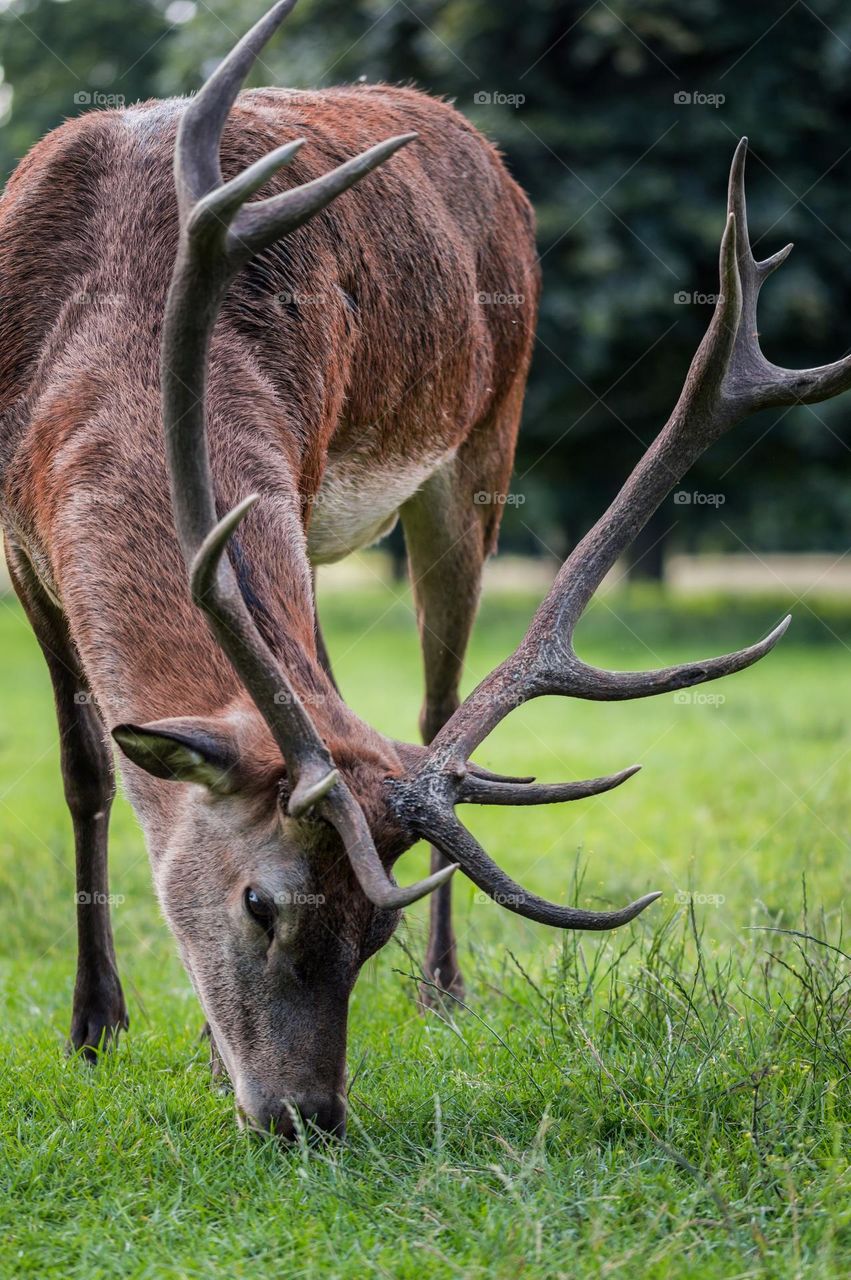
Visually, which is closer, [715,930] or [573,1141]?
[573,1141]

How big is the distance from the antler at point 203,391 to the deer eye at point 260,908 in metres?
0.24

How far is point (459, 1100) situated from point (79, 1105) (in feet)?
2.96

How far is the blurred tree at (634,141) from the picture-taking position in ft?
43.6

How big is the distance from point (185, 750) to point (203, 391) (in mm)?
758

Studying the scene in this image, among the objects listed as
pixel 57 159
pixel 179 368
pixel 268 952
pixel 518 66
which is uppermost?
pixel 518 66

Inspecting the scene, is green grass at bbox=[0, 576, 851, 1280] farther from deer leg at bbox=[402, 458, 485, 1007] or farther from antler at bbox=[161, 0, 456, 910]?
deer leg at bbox=[402, 458, 485, 1007]

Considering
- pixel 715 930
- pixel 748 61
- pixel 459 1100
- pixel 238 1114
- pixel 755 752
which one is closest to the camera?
pixel 238 1114

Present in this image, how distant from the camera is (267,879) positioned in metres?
3.03

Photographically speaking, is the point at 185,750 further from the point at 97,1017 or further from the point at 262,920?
the point at 97,1017

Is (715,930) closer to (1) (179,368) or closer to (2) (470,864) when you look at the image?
(2) (470,864)

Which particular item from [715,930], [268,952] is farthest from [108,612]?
Answer: [715,930]

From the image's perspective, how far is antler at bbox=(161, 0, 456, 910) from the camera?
9.44 ft

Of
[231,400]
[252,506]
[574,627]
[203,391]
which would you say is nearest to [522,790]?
[574,627]

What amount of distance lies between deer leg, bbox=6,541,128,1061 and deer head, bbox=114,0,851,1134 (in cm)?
Answer: 110
